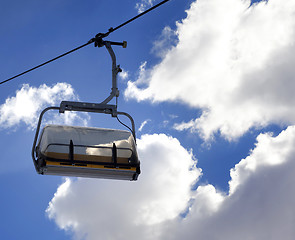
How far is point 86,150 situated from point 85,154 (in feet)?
0.33

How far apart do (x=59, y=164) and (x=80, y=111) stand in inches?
49.9

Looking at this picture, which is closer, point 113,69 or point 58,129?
point 58,129

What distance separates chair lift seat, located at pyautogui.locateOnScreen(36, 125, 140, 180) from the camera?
848cm

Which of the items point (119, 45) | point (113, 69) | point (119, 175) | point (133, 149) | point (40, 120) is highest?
point (119, 45)

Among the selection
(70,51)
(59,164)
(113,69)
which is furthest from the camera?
(70,51)

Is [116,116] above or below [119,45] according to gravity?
below

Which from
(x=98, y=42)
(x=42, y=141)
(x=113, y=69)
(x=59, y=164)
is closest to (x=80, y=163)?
(x=59, y=164)

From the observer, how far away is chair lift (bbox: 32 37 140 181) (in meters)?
8.48

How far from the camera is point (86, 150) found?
28.6ft

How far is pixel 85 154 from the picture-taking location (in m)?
8.66

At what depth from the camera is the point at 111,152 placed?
29.1 feet

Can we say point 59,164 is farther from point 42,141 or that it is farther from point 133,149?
point 133,149

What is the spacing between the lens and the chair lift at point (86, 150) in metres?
8.48

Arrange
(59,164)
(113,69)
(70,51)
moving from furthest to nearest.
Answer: (70,51), (113,69), (59,164)
